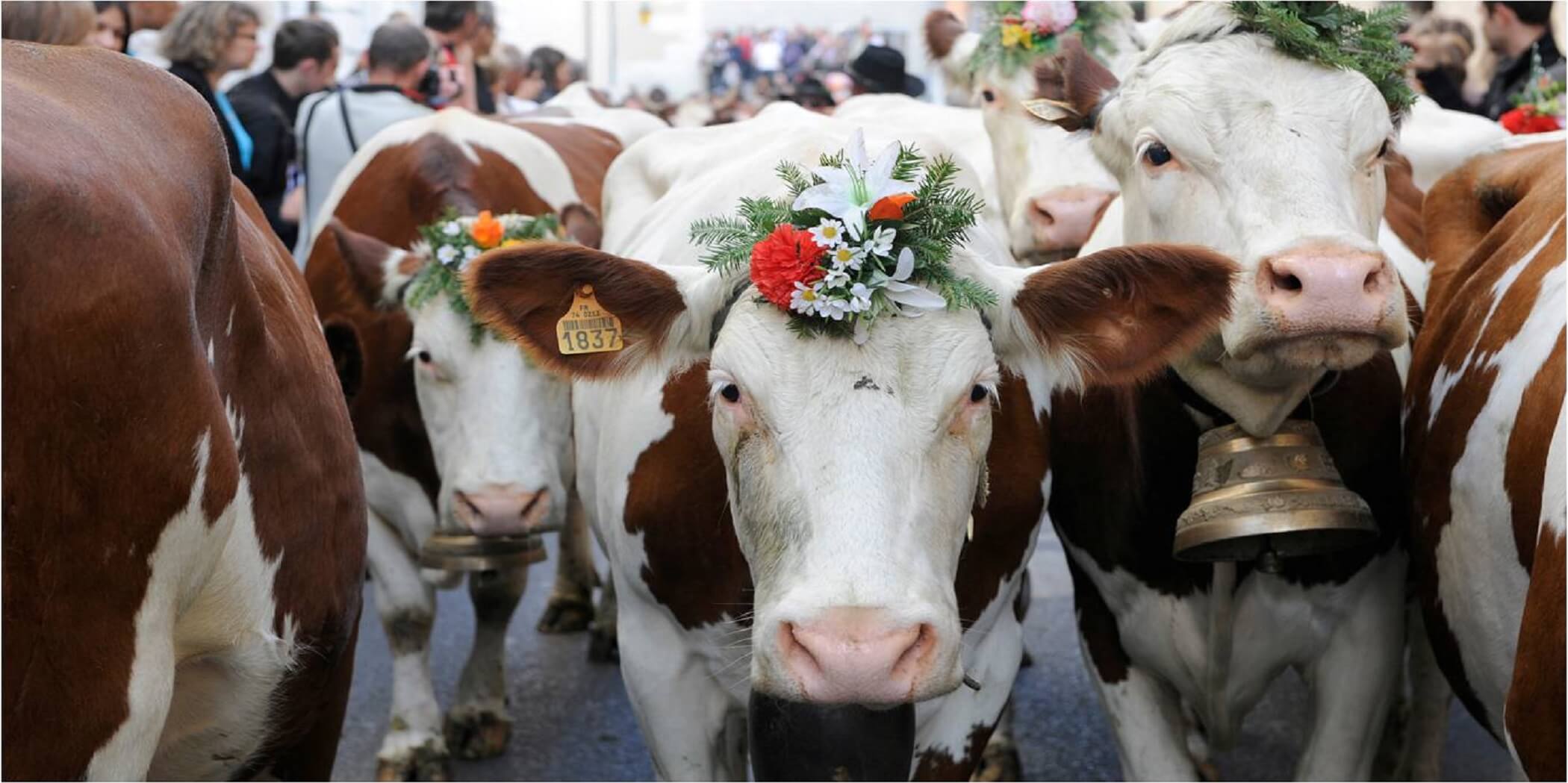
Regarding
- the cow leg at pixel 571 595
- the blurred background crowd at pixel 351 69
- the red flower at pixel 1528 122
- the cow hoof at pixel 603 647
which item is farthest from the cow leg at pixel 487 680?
the red flower at pixel 1528 122

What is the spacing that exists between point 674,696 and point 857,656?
116 centimetres

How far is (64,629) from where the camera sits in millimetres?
1756

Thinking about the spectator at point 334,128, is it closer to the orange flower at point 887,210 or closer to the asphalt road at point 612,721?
the asphalt road at point 612,721

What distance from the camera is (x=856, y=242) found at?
2.62 metres

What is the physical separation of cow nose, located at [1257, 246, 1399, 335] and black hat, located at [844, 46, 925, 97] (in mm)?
6338

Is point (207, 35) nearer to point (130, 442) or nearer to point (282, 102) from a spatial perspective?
point (282, 102)

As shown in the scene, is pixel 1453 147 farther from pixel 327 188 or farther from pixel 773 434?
pixel 327 188

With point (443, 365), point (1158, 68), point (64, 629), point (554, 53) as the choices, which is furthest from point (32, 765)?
point (554, 53)

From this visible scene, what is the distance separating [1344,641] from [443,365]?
2386 mm

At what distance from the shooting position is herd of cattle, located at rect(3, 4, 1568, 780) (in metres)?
1.79

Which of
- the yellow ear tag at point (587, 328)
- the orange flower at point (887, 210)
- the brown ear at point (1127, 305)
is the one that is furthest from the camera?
the yellow ear tag at point (587, 328)

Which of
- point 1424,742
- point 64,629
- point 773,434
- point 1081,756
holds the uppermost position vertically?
point 64,629

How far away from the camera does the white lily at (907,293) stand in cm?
261

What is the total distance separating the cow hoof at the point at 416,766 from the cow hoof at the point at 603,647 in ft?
3.50
